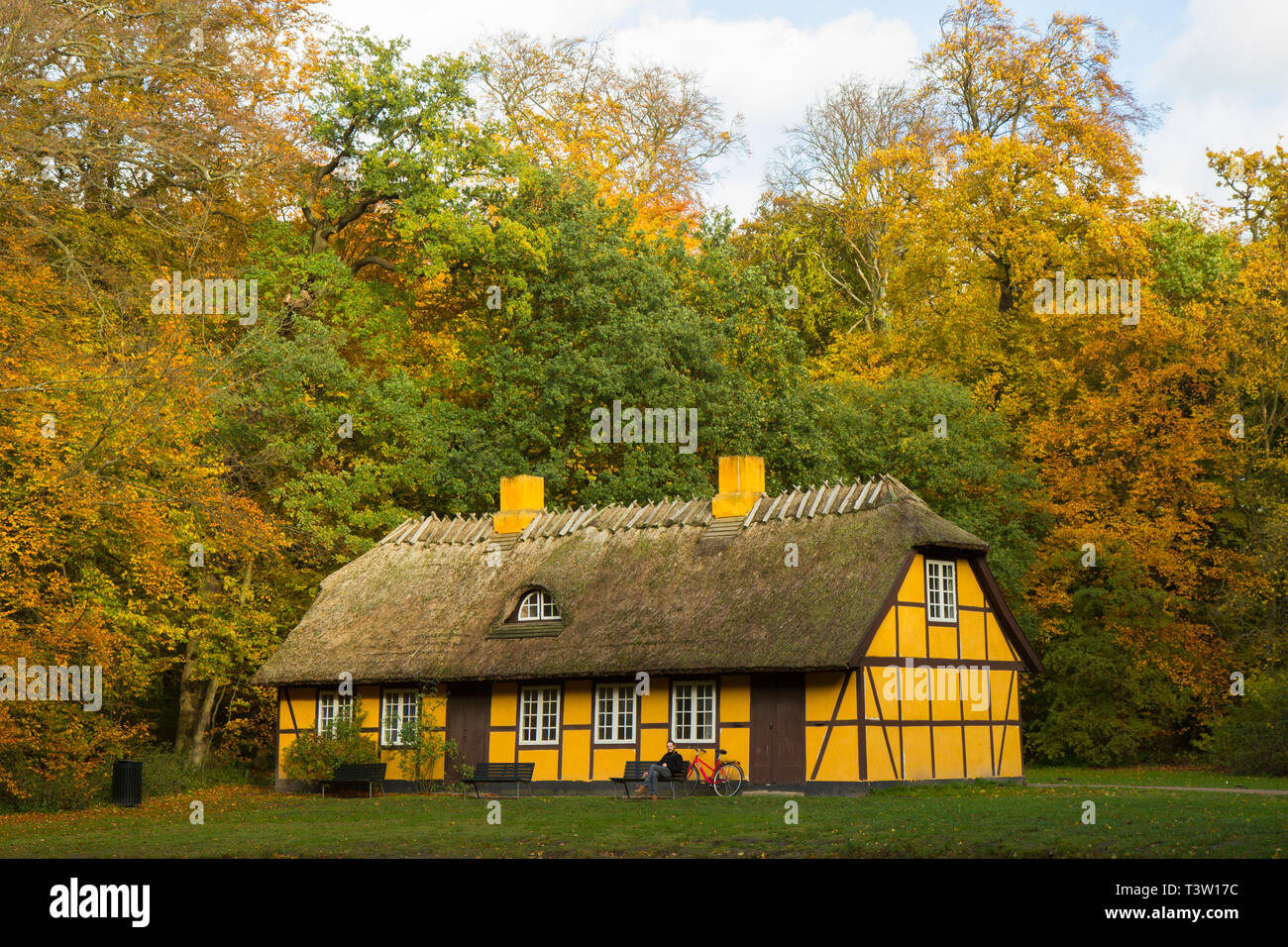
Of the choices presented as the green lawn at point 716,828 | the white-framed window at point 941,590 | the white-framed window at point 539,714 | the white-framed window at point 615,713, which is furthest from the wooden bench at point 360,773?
the white-framed window at point 941,590

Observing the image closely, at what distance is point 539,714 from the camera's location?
1004 inches

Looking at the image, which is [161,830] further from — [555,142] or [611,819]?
[555,142]

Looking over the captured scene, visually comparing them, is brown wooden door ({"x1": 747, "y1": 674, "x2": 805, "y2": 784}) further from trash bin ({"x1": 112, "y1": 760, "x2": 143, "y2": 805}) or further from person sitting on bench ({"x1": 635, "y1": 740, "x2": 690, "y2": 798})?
trash bin ({"x1": 112, "y1": 760, "x2": 143, "y2": 805})

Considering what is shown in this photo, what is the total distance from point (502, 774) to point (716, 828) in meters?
9.71

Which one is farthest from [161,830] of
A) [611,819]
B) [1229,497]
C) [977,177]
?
[977,177]

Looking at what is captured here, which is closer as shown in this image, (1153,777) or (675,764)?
(675,764)

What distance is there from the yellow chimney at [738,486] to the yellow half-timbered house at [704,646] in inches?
1.7

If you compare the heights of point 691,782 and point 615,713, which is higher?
point 615,713

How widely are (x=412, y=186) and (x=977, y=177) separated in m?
16.1

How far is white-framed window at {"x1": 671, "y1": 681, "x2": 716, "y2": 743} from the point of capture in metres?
23.7

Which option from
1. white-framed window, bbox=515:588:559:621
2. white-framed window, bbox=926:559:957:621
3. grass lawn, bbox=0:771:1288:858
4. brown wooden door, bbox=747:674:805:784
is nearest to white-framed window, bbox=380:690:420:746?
white-framed window, bbox=515:588:559:621

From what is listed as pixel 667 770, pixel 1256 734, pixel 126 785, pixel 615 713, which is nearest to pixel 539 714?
pixel 615 713

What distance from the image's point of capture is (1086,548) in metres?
31.8

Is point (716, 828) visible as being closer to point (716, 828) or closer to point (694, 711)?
point (716, 828)
